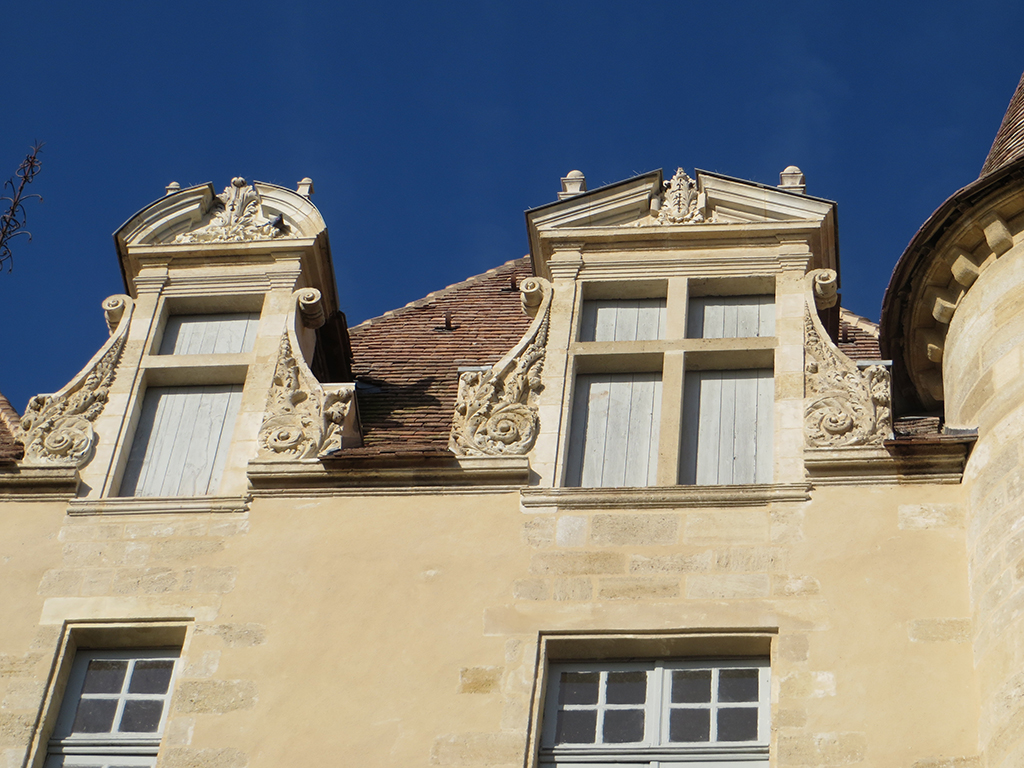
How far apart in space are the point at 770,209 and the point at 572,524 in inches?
110

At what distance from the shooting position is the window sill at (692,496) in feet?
35.0

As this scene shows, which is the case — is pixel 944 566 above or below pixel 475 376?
below

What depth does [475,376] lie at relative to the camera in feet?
38.1

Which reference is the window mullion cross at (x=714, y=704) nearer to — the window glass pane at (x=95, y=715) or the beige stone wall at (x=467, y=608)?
the beige stone wall at (x=467, y=608)

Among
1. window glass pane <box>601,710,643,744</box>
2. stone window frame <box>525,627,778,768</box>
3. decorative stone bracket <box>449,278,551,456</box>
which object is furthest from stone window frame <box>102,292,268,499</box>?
window glass pane <box>601,710,643,744</box>

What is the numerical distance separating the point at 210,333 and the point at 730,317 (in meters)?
3.27

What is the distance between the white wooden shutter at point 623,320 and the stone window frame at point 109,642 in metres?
3.12

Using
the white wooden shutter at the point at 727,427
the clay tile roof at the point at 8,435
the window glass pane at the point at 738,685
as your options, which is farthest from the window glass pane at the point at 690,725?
the clay tile roof at the point at 8,435

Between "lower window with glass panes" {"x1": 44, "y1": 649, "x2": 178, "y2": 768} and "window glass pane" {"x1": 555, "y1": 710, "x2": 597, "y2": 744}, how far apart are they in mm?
2050

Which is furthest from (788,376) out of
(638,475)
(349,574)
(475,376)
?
(349,574)

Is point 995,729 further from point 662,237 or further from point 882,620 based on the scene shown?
point 662,237

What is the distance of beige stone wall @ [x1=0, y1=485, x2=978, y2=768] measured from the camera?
31.9 ft

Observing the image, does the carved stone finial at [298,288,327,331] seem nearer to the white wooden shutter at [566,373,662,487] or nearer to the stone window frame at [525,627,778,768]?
the white wooden shutter at [566,373,662,487]

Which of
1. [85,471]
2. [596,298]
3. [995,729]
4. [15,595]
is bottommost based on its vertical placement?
[995,729]
